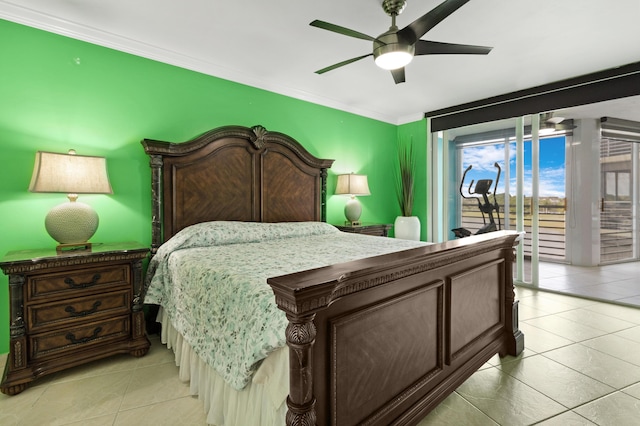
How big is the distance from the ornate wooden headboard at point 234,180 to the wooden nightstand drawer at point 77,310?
2.00 feet

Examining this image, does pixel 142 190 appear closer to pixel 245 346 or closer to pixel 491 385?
pixel 245 346

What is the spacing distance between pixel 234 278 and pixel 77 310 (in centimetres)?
136

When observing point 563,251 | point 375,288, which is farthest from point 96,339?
point 563,251

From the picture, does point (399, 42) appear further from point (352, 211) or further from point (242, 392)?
point (352, 211)

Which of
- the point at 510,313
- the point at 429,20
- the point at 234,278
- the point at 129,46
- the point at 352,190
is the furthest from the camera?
the point at 352,190

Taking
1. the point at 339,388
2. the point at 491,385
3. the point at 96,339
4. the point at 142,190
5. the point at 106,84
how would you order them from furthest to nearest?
1. the point at 142,190
2. the point at 106,84
3. the point at 96,339
4. the point at 491,385
5. the point at 339,388

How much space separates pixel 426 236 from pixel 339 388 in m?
4.16

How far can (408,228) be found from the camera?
4645 millimetres

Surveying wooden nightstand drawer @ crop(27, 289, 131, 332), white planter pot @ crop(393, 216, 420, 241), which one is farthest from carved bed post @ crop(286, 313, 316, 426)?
white planter pot @ crop(393, 216, 420, 241)

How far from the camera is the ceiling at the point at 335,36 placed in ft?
7.31

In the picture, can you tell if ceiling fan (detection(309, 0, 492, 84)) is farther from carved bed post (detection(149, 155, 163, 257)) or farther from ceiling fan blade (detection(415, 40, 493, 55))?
carved bed post (detection(149, 155, 163, 257))

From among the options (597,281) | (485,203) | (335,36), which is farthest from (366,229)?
(597,281)

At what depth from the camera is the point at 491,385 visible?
76.4 inches

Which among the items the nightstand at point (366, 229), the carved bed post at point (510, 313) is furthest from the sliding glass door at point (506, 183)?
the carved bed post at point (510, 313)
